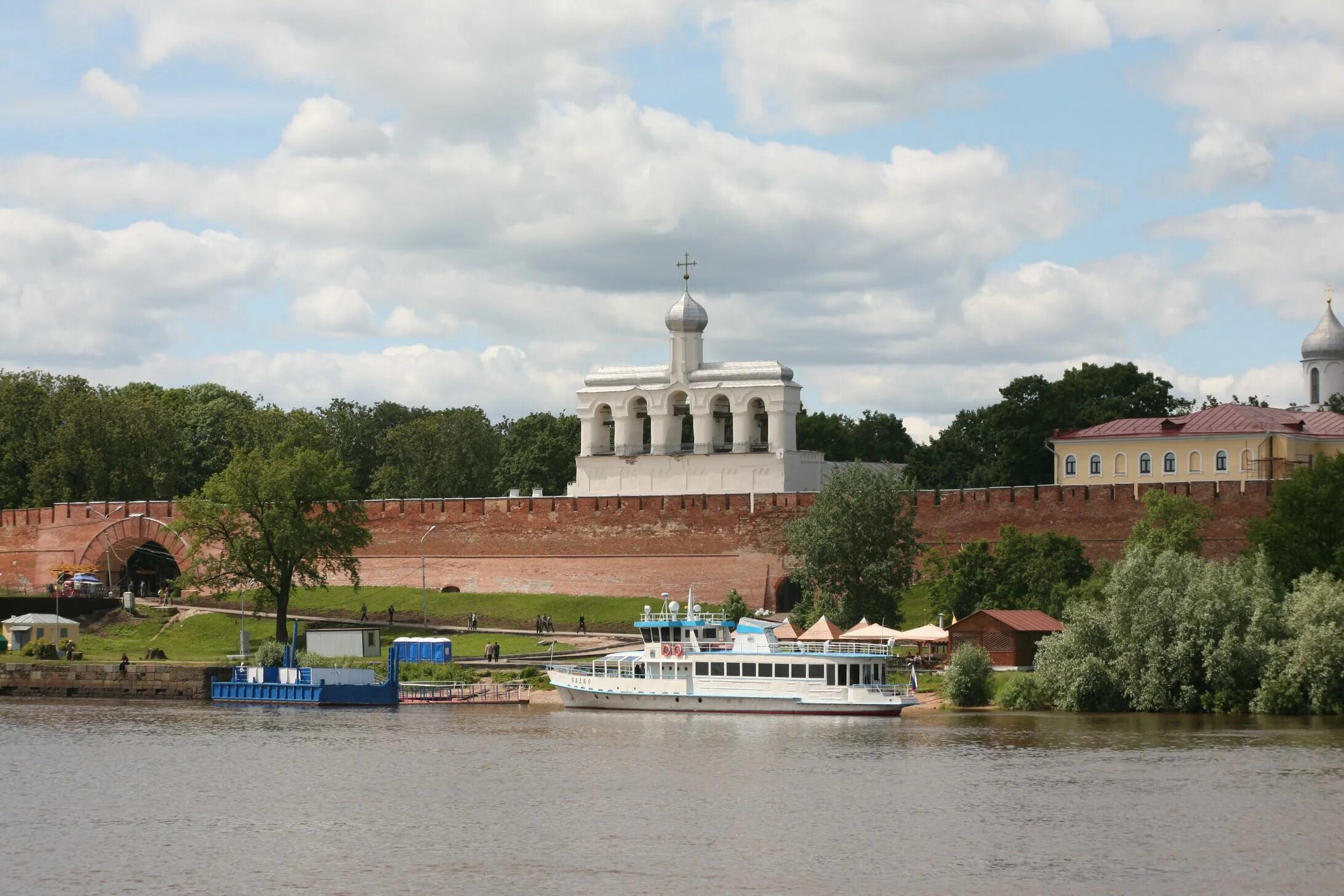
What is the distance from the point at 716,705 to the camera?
1777 inches

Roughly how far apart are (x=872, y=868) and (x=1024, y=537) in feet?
95.5

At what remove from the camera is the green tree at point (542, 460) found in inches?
3511

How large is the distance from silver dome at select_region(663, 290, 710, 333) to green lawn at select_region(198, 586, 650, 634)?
10170mm

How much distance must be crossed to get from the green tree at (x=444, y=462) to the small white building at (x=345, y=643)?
3227cm

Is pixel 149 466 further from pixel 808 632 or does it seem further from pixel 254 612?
pixel 808 632

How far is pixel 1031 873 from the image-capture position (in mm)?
25125

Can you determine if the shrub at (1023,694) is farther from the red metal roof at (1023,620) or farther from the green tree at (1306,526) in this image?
the green tree at (1306,526)

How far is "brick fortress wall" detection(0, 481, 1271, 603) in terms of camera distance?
189 ft

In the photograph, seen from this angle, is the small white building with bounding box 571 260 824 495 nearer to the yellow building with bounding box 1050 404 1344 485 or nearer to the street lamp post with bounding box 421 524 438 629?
the street lamp post with bounding box 421 524 438 629

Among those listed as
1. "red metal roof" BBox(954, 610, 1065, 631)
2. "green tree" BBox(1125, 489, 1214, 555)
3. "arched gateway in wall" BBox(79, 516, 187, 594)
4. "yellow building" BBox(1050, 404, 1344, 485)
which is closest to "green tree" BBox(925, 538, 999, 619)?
"red metal roof" BBox(954, 610, 1065, 631)

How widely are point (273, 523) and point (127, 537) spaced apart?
18.1 m

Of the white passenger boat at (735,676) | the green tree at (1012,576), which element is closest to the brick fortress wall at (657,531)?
the green tree at (1012,576)

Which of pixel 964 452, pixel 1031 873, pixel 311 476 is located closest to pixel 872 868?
pixel 1031 873

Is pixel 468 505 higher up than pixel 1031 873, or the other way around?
pixel 468 505
